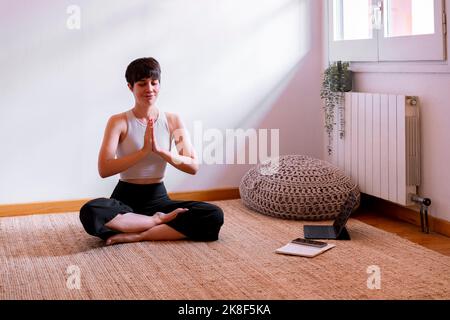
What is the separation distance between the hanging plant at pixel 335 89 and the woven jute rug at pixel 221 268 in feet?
2.89

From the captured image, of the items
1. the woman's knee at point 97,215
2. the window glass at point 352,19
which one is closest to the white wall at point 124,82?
the window glass at point 352,19

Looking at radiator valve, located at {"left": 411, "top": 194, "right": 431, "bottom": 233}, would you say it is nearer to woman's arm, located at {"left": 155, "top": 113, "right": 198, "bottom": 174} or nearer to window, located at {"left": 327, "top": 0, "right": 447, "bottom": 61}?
window, located at {"left": 327, "top": 0, "right": 447, "bottom": 61}

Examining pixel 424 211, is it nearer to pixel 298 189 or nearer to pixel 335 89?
pixel 298 189

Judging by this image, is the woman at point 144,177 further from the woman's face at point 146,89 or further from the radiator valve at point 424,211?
the radiator valve at point 424,211

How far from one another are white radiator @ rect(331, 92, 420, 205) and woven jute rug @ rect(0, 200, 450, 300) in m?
0.30

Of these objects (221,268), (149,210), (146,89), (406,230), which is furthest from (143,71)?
(406,230)

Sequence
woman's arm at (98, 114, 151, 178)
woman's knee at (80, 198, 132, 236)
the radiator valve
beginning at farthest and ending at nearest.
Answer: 1. the radiator valve
2. woman's arm at (98, 114, 151, 178)
3. woman's knee at (80, 198, 132, 236)

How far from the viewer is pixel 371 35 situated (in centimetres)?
338

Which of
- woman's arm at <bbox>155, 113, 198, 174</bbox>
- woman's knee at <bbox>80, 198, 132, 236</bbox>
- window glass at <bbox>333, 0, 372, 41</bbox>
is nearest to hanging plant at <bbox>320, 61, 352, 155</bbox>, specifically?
window glass at <bbox>333, 0, 372, 41</bbox>

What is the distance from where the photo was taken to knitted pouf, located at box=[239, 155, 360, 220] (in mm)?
3172

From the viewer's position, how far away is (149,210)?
285 centimetres

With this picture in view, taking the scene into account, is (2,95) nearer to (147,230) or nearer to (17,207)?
(17,207)

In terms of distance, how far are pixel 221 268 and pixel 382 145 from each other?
4.13 feet
